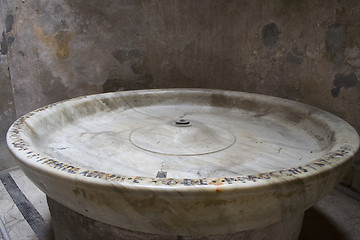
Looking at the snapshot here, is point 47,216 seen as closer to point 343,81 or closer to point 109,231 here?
point 109,231

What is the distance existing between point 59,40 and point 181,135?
1847mm

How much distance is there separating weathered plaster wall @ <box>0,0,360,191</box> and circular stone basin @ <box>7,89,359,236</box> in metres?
0.51

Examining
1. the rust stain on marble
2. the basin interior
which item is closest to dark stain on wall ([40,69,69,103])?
the rust stain on marble

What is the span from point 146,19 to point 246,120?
179cm

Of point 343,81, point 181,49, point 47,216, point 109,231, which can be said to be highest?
point 181,49

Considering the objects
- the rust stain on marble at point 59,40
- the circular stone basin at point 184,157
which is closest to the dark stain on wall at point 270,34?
the circular stone basin at point 184,157

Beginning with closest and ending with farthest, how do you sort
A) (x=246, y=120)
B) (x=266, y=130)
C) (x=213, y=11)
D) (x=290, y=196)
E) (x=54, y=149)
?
(x=290, y=196), (x=54, y=149), (x=266, y=130), (x=246, y=120), (x=213, y=11)

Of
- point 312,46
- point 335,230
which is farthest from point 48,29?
point 335,230

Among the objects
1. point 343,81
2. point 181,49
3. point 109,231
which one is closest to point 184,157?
point 109,231

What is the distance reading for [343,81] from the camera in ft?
7.98

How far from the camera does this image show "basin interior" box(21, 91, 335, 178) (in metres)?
1.67

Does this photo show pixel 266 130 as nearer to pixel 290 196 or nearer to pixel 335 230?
pixel 335 230

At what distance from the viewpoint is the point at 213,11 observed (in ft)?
11.0

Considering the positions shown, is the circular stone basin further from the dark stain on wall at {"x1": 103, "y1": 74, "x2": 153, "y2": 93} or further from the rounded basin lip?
the dark stain on wall at {"x1": 103, "y1": 74, "x2": 153, "y2": 93}
